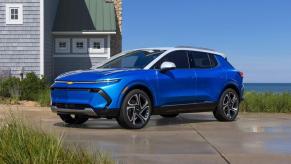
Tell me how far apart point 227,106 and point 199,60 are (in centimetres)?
125

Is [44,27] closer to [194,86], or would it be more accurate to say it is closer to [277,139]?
[194,86]

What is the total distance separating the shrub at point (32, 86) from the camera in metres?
22.2

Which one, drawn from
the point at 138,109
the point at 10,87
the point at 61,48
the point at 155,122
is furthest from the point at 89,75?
the point at 61,48

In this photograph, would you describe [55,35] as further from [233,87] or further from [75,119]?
[75,119]

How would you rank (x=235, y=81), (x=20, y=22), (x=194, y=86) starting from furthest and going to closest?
(x=20, y=22)
(x=235, y=81)
(x=194, y=86)

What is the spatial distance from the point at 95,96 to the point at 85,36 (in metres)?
19.1

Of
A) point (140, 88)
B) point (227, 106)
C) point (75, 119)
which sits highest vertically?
point (140, 88)

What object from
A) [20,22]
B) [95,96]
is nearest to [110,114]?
[95,96]

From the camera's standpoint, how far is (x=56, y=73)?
96.3 ft

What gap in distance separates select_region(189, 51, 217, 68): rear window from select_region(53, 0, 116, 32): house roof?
1657 centimetres

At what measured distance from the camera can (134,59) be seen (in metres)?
12.3

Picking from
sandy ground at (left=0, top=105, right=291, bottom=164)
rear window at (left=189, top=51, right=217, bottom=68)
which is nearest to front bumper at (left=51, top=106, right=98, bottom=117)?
sandy ground at (left=0, top=105, right=291, bottom=164)

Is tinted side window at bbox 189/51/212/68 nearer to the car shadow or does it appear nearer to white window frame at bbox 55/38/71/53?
the car shadow

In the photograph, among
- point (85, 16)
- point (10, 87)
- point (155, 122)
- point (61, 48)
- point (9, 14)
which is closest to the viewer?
point (155, 122)
